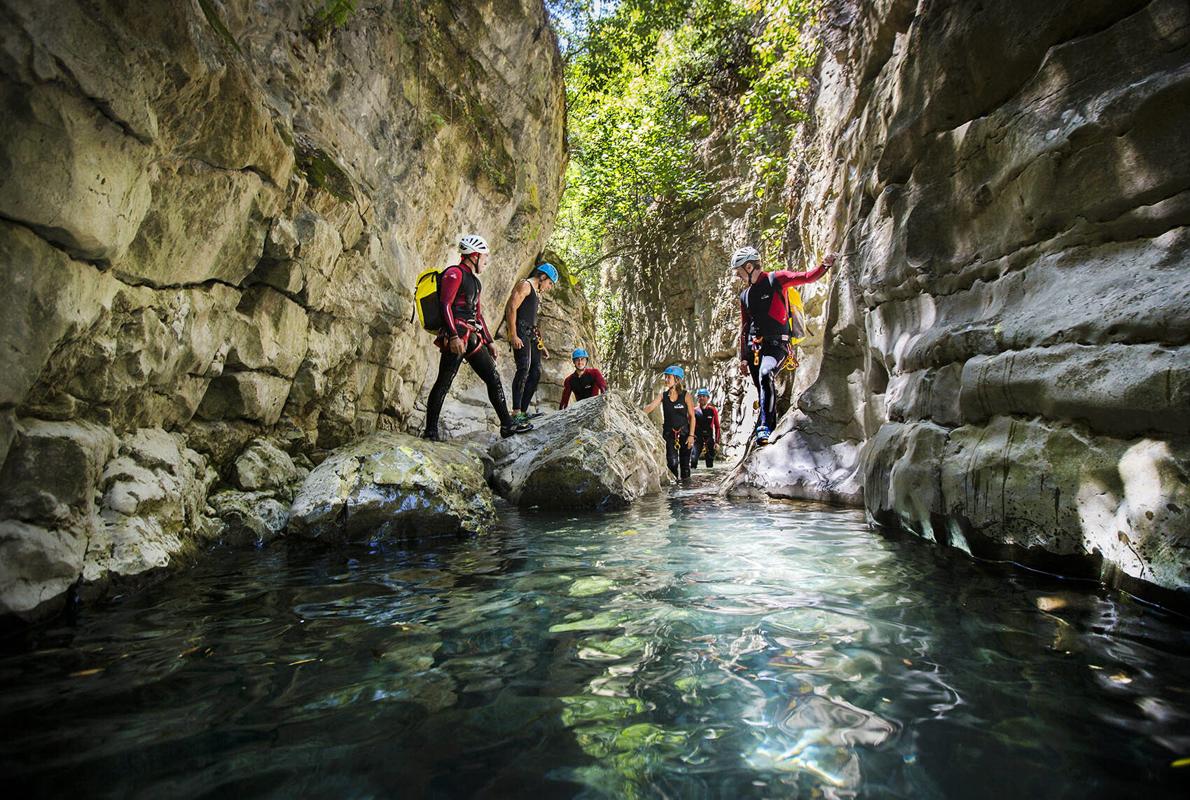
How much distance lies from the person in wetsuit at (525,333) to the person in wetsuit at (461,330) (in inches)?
56.9

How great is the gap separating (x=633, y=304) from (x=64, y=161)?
880 inches

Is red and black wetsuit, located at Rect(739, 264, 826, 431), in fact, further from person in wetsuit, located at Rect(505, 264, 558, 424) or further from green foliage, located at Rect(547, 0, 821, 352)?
green foliage, located at Rect(547, 0, 821, 352)

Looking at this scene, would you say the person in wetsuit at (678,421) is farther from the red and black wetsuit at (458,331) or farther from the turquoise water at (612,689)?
the turquoise water at (612,689)

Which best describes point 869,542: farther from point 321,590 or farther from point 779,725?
point 321,590

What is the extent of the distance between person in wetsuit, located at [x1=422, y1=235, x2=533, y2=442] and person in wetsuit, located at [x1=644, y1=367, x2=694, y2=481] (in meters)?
5.14

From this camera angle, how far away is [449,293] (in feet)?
22.5

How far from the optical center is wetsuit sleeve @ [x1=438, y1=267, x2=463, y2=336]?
6824 mm

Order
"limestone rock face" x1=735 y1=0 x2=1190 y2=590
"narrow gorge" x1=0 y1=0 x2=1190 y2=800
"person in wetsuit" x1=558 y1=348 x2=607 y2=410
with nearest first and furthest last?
"narrow gorge" x1=0 y1=0 x2=1190 y2=800, "limestone rock face" x1=735 y1=0 x2=1190 y2=590, "person in wetsuit" x1=558 y1=348 x2=607 y2=410

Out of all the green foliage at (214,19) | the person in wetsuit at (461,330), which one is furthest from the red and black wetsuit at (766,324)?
the green foliage at (214,19)

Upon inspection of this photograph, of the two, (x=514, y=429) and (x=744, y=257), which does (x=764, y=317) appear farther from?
(x=514, y=429)

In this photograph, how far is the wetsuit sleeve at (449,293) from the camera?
682 centimetres

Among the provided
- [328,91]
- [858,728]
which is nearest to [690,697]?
[858,728]

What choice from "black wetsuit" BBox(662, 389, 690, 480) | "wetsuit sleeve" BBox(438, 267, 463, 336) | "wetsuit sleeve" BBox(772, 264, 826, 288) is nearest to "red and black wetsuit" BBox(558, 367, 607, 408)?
"black wetsuit" BBox(662, 389, 690, 480)

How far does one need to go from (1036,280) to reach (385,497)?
5045 millimetres
